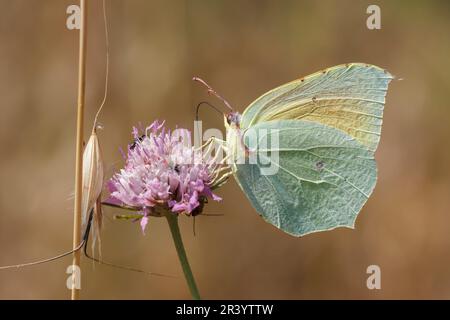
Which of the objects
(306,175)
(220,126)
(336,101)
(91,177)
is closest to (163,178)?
(91,177)

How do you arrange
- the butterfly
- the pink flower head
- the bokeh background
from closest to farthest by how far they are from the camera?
the pink flower head → the butterfly → the bokeh background

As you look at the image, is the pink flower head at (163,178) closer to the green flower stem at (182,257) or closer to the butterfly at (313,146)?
the green flower stem at (182,257)

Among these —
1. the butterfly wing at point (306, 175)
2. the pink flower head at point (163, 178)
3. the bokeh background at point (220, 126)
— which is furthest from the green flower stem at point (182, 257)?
the bokeh background at point (220, 126)

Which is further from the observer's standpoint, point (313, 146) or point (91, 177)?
Answer: point (313, 146)

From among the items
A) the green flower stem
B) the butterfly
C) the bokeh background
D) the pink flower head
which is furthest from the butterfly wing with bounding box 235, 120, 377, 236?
the bokeh background

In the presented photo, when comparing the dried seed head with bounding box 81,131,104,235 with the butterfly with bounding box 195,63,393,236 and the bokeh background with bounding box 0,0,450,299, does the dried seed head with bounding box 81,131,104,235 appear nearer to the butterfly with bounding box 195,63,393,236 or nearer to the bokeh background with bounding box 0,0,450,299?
the butterfly with bounding box 195,63,393,236

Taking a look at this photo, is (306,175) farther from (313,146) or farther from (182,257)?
(182,257)

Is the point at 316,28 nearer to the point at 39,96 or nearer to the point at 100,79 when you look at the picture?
the point at 100,79
